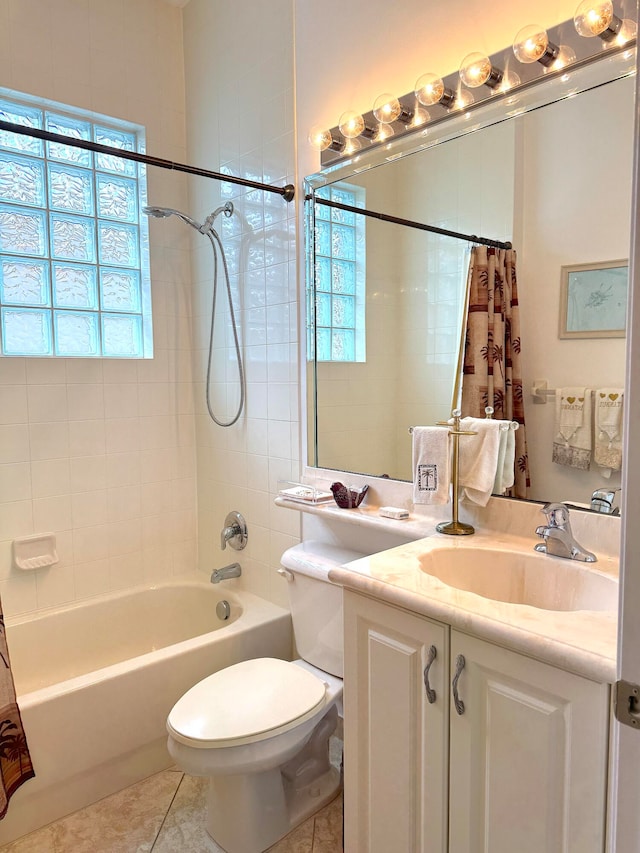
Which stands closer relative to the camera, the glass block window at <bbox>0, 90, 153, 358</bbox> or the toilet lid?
the toilet lid

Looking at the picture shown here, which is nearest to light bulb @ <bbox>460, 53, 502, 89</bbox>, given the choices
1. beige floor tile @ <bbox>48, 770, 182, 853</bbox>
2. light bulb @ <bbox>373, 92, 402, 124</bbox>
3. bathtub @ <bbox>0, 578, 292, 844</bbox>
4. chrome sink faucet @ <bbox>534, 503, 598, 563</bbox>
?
light bulb @ <bbox>373, 92, 402, 124</bbox>

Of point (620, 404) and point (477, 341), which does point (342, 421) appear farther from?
point (620, 404)

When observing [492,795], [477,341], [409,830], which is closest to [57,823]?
[409,830]

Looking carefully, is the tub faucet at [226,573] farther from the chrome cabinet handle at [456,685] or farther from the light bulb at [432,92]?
the light bulb at [432,92]

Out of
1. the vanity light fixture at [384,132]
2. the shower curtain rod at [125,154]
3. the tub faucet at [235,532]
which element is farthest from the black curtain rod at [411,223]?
the tub faucet at [235,532]

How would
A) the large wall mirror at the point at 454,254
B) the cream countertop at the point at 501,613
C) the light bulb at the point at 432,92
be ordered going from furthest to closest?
the light bulb at the point at 432,92 < the large wall mirror at the point at 454,254 < the cream countertop at the point at 501,613

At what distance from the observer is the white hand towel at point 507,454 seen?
1.59 meters

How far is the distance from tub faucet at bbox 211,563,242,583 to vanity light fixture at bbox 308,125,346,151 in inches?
69.7

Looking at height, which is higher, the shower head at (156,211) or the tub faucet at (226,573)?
the shower head at (156,211)

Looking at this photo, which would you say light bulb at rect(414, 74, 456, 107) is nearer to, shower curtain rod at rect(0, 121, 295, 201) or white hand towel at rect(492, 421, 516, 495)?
shower curtain rod at rect(0, 121, 295, 201)

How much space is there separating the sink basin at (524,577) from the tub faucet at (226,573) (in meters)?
1.35

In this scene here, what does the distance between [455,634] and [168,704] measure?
136cm

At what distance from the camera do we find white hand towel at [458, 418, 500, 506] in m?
1.58

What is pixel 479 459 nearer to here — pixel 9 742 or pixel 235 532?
pixel 235 532
